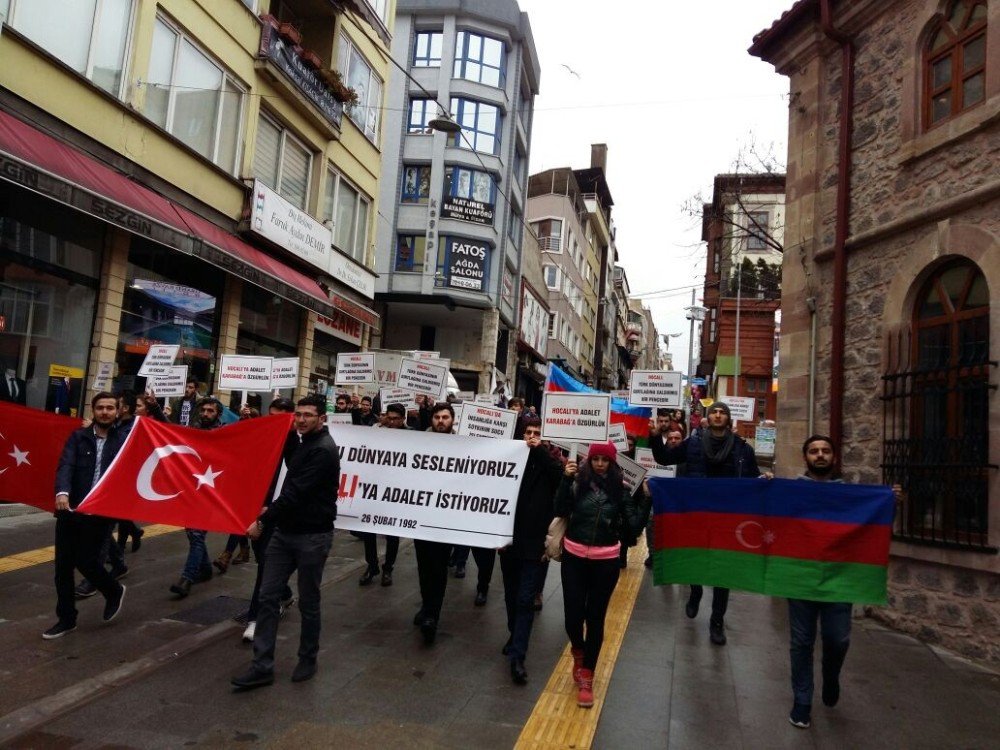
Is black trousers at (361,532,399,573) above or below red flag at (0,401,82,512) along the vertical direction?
below

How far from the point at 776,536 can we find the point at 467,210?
26531 millimetres

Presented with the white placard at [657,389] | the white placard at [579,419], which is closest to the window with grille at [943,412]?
the white placard at [657,389]

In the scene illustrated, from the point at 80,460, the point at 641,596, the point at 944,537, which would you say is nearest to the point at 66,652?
the point at 80,460

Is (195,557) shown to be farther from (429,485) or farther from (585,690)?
(585,690)

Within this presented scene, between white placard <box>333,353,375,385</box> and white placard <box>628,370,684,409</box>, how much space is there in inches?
170

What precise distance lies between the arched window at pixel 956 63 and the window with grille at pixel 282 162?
13.2m

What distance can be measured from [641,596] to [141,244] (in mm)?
10482

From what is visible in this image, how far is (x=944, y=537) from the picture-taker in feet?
24.5

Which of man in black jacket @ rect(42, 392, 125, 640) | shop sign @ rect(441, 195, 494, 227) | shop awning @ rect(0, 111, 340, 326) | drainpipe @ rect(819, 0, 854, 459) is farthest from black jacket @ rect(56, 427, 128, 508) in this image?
shop sign @ rect(441, 195, 494, 227)

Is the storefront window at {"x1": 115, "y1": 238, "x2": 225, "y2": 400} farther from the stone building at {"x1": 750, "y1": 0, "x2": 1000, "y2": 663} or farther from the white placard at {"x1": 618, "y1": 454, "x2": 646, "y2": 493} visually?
the stone building at {"x1": 750, "y1": 0, "x2": 1000, "y2": 663}

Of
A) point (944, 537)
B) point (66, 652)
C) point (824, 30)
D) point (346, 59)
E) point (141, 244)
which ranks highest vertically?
point (346, 59)

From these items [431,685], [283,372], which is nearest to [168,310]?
[283,372]

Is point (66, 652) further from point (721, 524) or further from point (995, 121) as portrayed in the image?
point (995, 121)

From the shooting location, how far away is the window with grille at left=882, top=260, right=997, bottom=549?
7305 mm
